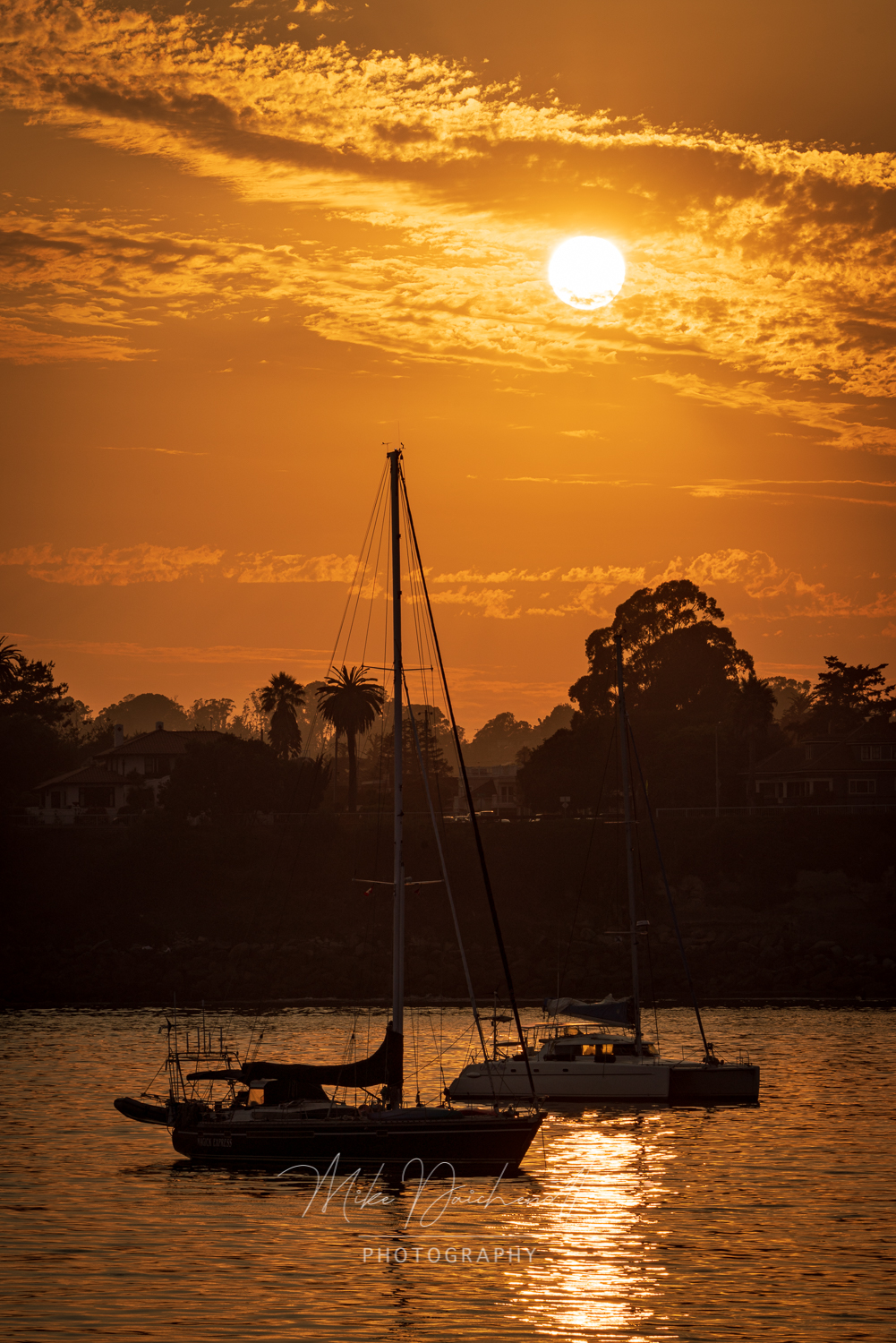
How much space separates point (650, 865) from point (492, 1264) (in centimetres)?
7581

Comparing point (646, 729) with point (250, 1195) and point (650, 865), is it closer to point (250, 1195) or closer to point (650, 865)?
point (650, 865)

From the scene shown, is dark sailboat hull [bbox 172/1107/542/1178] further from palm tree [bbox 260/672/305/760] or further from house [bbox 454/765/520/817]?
house [bbox 454/765/520/817]

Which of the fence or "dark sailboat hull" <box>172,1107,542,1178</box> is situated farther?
the fence

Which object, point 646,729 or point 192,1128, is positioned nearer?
point 192,1128

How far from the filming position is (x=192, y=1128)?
116ft

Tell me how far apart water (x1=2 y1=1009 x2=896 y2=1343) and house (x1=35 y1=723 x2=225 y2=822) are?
78722 mm

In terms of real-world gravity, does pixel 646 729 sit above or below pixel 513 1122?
above

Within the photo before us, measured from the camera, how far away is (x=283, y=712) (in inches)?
5236

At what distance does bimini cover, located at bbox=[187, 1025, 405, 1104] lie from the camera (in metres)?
34.1

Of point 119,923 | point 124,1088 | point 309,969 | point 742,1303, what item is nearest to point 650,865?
point 309,969

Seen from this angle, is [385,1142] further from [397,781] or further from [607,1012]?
[607,1012]

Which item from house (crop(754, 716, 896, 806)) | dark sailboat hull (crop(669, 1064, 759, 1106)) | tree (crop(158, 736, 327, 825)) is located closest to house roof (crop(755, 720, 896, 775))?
house (crop(754, 716, 896, 806))

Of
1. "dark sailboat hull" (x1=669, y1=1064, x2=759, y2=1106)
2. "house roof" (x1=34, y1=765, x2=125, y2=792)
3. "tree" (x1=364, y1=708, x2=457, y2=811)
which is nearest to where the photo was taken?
"dark sailboat hull" (x1=669, y1=1064, x2=759, y2=1106)

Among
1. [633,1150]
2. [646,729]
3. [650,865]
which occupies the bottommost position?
[633,1150]
